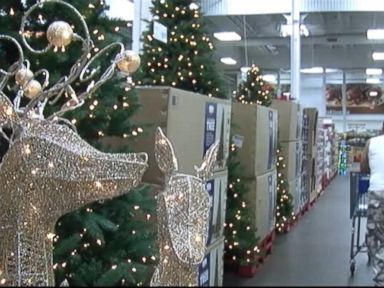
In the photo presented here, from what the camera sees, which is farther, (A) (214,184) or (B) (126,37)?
(A) (214,184)

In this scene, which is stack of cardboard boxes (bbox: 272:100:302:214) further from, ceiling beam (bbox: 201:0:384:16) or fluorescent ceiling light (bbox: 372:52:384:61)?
fluorescent ceiling light (bbox: 372:52:384:61)

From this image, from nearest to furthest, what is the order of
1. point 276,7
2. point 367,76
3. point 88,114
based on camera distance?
point 88,114, point 276,7, point 367,76

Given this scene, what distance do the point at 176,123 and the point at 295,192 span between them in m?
5.15

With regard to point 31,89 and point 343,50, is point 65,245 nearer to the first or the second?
point 31,89

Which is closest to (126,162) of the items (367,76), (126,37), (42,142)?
(42,142)

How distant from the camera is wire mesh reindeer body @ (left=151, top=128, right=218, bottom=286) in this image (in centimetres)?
116

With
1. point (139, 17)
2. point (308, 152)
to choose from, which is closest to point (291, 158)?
point (308, 152)

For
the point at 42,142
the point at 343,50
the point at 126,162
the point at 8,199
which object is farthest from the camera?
the point at 343,50

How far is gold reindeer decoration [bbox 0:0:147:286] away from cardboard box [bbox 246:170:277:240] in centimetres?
394

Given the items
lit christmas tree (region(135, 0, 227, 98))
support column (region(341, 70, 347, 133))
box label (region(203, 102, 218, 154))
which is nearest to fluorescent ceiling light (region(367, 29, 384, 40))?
support column (region(341, 70, 347, 133))

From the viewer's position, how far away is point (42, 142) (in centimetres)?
125

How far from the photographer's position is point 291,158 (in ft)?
24.4

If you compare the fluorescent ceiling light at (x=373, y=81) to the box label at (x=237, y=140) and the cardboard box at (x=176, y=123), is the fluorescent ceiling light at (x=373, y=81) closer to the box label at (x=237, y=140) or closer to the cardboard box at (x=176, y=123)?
the box label at (x=237, y=140)

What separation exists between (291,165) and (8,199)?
629 cm
